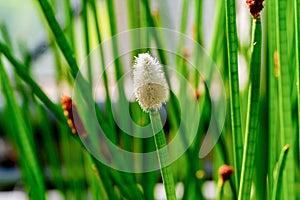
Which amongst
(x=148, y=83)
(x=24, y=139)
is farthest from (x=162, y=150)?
(x=24, y=139)

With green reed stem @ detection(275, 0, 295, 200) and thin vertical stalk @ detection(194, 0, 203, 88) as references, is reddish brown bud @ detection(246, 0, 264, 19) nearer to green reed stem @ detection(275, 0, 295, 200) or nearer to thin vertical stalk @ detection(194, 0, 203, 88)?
green reed stem @ detection(275, 0, 295, 200)

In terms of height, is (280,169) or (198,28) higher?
(198,28)

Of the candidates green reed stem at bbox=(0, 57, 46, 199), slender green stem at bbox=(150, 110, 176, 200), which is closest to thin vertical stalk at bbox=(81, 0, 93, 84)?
green reed stem at bbox=(0, 57, 46, 199)

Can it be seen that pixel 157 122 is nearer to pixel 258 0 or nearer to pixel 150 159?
pixel 258 0

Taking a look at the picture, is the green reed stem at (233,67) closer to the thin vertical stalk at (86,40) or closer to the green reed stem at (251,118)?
the green reed stem at (251,118)

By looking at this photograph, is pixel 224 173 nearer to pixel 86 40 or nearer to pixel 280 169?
pixel 280 169

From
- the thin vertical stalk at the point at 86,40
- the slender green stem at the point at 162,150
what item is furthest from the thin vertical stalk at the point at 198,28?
the slender green stem at the point at 162,150

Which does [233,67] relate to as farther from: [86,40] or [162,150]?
[86,40]

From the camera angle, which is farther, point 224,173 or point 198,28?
point 198,28

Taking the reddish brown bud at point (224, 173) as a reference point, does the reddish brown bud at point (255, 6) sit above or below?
above
